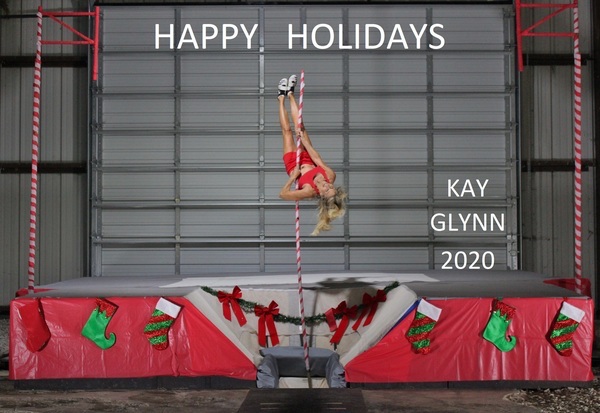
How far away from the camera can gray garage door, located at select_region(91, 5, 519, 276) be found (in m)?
15.1

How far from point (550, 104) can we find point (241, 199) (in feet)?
18.7

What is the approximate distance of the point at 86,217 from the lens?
1602cm

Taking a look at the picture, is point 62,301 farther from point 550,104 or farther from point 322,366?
point 550,104

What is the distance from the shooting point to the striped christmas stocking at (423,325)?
375 inches

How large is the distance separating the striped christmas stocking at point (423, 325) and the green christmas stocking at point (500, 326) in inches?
22.5

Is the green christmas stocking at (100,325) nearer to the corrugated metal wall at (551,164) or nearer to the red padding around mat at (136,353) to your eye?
the red padding around mat at (136,353)

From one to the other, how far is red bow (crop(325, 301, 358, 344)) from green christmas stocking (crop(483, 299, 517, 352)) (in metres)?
1.62

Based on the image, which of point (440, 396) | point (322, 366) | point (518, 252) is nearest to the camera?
point (440, 396)

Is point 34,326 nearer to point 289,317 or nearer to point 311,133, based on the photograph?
point 289,317

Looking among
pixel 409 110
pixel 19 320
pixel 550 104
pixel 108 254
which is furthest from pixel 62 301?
pixel 550 104

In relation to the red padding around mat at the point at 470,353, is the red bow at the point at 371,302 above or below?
above

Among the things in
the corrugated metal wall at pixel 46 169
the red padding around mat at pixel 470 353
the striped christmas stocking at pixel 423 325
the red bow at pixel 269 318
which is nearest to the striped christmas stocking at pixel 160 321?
the red bow at pixel 269 318

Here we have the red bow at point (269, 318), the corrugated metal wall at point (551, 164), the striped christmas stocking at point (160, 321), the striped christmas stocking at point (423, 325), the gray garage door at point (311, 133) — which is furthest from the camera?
A: the corrugated metal wall at point (551, 164)

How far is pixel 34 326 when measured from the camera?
980cm
